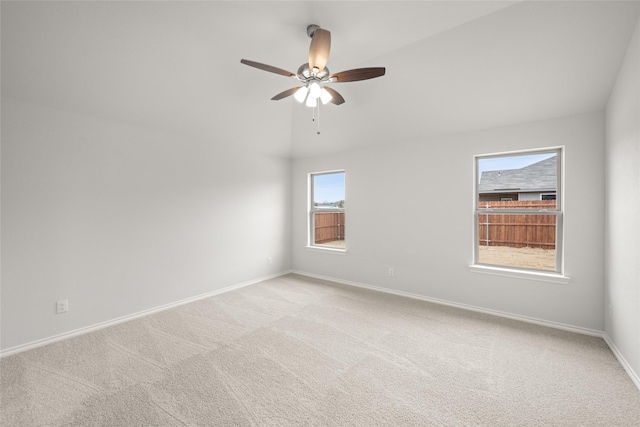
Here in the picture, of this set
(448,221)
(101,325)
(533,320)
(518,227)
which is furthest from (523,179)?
(101,325)

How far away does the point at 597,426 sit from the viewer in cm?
152

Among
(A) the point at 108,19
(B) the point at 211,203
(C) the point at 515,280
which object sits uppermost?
(A) the point at 108,19

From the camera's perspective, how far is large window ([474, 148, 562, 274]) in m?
2.96

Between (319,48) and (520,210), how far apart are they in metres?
2.97

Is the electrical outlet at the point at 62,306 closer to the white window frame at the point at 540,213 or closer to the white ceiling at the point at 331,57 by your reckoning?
the white ceiling at the point at 331,57

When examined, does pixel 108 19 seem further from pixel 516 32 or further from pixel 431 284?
pixel 431 284

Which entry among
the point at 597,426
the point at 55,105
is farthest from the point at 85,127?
the point at 597,426

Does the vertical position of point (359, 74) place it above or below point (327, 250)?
above

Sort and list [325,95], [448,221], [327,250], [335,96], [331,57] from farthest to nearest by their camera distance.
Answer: [327,250] → [448,221] → [331,57] → [335,96] → [325,95]

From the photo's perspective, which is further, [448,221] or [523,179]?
[448,221]

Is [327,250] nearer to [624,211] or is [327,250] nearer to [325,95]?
[325,95]

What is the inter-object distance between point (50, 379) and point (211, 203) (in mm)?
2408

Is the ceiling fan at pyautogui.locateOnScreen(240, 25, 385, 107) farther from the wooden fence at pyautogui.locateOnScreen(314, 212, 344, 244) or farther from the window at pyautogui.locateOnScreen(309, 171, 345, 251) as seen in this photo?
the wooden fence at pyautogui.locateOnScreen(314, 212, 344, 244)

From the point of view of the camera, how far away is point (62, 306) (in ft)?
8.40
